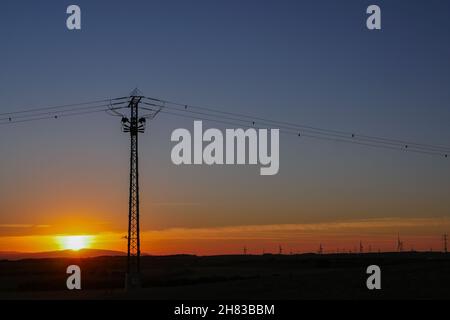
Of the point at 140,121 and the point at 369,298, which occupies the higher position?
the point at 140,121

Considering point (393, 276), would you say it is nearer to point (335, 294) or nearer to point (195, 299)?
point (335, 294)

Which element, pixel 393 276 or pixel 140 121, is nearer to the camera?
pixel 140 121
